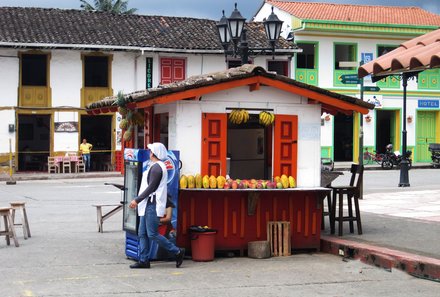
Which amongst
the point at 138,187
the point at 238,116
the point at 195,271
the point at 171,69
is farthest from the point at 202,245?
the point at 171,69

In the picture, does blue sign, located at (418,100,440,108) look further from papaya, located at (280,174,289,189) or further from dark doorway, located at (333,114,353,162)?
papaya, located at (280,174,289,189)

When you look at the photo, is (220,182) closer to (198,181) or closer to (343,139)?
(198,181)

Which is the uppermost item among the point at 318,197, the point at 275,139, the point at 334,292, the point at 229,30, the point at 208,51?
the point at 208,51

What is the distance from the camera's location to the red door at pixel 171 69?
35969 millimetres

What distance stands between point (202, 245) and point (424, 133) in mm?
31487

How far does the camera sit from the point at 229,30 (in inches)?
643

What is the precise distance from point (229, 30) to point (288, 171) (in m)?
5.05

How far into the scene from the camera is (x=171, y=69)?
118 feet

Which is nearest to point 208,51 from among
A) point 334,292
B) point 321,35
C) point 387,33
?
point 321,35

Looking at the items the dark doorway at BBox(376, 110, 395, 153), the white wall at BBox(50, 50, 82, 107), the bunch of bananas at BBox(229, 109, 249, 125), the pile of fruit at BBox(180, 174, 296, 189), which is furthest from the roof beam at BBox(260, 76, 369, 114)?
the dark doorway at BBox(376, 110, 395, 153)

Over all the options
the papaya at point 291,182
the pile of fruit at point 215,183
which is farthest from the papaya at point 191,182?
the papaya at point 291,182

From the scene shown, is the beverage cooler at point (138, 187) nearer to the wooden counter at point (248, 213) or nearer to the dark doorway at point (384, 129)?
the wooden counter at point (248, 213)

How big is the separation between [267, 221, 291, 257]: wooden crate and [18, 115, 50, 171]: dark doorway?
24019 millimetres

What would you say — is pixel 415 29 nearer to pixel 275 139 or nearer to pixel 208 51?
pixel 208 51
